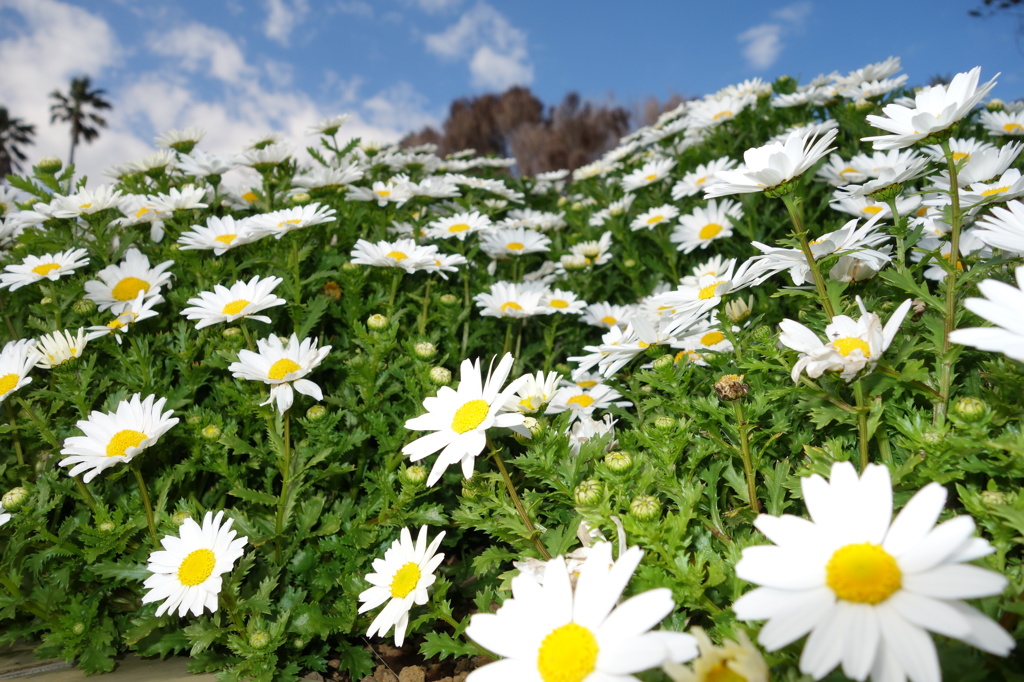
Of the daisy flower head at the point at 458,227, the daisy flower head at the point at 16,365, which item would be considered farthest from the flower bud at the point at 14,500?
the daisy flower head at the point at 458,227

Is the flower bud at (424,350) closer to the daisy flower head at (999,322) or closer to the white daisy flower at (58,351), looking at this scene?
the white daisy flower at (58,351)

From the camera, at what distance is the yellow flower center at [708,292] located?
2.08m

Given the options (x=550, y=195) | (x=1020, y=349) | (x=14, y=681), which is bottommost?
(x=14, y=681)

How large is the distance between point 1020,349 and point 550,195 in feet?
18.3

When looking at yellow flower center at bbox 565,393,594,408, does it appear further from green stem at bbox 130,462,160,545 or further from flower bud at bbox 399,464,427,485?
green stem at bbox 130,462,160,545

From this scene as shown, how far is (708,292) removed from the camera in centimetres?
214

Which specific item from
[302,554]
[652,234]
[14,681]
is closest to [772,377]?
[302,554]

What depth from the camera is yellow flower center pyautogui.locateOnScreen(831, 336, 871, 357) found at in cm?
143

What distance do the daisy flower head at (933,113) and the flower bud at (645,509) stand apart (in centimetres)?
104

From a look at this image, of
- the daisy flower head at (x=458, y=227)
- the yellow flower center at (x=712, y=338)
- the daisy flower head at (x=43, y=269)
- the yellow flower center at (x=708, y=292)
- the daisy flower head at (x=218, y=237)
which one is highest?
the daisy flower head at (x=458, y=227)

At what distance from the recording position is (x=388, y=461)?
2.27 meters

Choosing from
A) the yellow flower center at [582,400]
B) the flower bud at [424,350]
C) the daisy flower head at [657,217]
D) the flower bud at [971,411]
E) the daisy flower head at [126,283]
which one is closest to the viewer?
the flower bud at [971,411]

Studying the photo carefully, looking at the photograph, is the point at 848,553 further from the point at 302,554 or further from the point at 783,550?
the point at 302,554

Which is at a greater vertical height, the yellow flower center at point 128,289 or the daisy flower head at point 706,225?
the daisy flower head at point 706,225
